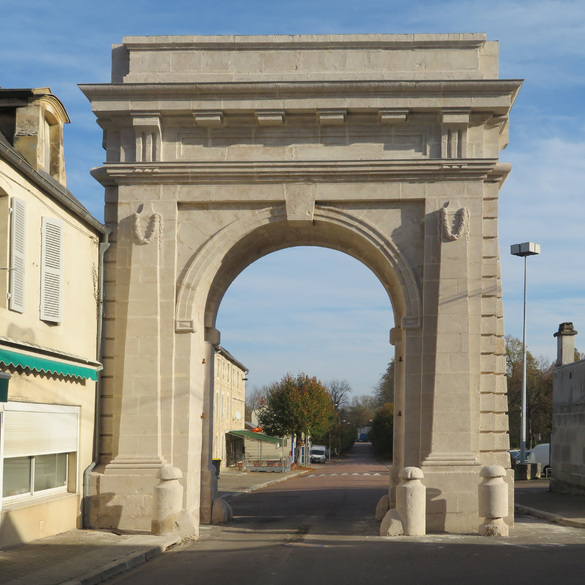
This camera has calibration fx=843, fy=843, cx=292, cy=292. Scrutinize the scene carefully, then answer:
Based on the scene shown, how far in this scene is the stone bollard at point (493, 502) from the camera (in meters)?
14.4

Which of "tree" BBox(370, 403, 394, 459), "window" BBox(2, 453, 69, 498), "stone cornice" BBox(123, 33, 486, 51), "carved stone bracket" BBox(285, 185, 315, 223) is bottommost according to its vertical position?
"tree" BBox(370, 403, 394, 459)

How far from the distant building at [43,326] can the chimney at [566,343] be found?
1746cm

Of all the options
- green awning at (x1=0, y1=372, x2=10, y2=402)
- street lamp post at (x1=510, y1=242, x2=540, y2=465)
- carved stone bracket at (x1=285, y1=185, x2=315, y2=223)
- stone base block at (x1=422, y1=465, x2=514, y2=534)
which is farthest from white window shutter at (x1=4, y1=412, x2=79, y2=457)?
street lamp post at (x1=510, y1=242, x2=540, y2=465)

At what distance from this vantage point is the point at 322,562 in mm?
11727

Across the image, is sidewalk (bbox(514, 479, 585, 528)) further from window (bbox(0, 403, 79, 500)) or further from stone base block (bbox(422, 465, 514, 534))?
window (bbox(0, 403, 79, 500))

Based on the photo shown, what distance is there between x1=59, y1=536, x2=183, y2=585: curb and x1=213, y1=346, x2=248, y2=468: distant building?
1456 inches

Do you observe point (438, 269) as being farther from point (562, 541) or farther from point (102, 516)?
point (102, 516)

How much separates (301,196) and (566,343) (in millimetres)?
15231

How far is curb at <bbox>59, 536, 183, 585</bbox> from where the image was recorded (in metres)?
10.1

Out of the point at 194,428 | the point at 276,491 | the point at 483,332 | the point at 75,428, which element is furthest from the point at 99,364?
the point at 276,491

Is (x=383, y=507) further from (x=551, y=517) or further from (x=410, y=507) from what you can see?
(x=551, y=517)

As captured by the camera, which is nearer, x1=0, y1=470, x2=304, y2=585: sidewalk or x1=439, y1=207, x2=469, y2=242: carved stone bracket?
x1=0, y1=470, x2=304, y2=585: sidewalk

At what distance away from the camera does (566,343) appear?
2808cm

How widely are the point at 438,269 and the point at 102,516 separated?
7.70 metres
